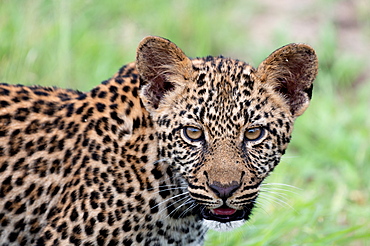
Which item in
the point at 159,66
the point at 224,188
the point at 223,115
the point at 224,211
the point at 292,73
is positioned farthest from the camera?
the point at 292,73

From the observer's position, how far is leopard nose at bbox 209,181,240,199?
A: 5434mm

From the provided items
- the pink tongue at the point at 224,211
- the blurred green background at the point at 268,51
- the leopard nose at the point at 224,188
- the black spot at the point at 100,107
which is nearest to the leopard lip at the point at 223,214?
the pink tongue at the point at 224,211

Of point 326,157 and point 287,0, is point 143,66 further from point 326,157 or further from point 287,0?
point 287,0

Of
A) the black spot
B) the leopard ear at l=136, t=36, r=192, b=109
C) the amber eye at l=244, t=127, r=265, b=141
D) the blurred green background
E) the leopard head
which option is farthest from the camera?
the blurred green background

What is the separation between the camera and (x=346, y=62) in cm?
1280

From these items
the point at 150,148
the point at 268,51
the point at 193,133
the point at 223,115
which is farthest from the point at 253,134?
the point at 268,51

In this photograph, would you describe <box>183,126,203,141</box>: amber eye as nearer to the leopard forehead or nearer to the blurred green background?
the leopard forehead

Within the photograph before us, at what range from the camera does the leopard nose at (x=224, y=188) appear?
17.8 ft

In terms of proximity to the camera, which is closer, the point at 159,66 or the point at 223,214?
the point at 223,214

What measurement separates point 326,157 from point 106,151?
5016mm

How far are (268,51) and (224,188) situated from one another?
807 centimetres

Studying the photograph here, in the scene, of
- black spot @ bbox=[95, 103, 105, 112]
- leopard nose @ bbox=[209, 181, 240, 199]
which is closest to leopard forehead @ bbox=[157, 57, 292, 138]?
leopard nose @ bbox=[209, 181, 240, 199]

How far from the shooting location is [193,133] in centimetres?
569

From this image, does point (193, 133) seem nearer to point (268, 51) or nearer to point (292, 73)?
point (292, 73)
